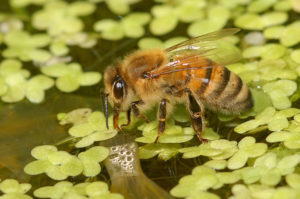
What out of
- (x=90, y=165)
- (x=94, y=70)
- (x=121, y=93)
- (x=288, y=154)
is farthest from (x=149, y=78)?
(x=94, y=70)

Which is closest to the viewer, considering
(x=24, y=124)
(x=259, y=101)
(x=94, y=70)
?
(x=259, y=101)

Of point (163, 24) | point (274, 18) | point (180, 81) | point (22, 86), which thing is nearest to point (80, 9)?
point (163, 24)

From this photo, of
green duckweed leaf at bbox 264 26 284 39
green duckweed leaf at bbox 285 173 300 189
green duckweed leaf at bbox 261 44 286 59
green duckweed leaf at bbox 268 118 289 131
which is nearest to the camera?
green duckweed leaf at bbox 285 173 300 189

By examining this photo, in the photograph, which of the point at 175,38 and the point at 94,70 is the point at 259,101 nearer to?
the point at 175,38

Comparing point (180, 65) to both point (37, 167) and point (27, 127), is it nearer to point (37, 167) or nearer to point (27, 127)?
point (37, 167)

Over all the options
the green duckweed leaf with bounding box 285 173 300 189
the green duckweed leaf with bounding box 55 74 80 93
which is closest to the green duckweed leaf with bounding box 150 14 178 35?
the green duckweed leaf with bounding box 55 74 80 93

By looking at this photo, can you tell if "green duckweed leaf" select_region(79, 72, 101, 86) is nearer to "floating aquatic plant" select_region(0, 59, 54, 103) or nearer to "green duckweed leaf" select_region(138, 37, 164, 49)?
"floating aquatic plant" select_region(0, 59, 54, 103)
